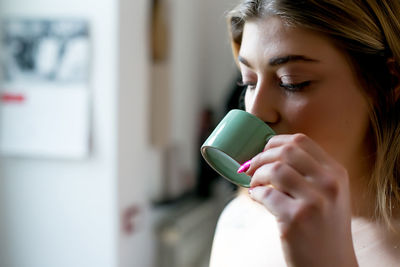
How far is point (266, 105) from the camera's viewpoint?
2.24ft

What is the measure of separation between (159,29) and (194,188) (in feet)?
4.24

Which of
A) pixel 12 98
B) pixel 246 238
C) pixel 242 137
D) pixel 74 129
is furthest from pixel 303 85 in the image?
pixel 12 98

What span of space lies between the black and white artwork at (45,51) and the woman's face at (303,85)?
3.90ft

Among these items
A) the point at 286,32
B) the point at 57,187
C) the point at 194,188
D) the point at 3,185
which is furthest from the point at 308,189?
the point at 194,188

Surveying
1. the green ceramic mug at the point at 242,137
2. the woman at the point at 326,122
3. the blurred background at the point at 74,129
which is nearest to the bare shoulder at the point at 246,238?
the woman at the point at 326,122

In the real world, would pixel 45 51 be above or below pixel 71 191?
above

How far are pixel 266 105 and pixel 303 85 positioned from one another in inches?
2.5

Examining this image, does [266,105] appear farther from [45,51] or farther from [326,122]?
[45,51]

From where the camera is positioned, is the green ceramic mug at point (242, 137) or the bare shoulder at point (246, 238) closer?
the green ceramic mug at point (242, 137)

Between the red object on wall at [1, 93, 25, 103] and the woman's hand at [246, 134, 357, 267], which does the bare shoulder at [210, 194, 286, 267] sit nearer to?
the woman's hand at [246, 134, 357, 267]

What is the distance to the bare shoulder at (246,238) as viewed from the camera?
0.85 m

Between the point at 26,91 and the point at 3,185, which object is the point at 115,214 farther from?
the point at 26,91

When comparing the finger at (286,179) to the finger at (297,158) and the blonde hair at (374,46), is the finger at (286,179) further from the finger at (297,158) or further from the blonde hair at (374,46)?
the blonde hair at (374,46)

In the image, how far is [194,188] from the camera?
303cm
